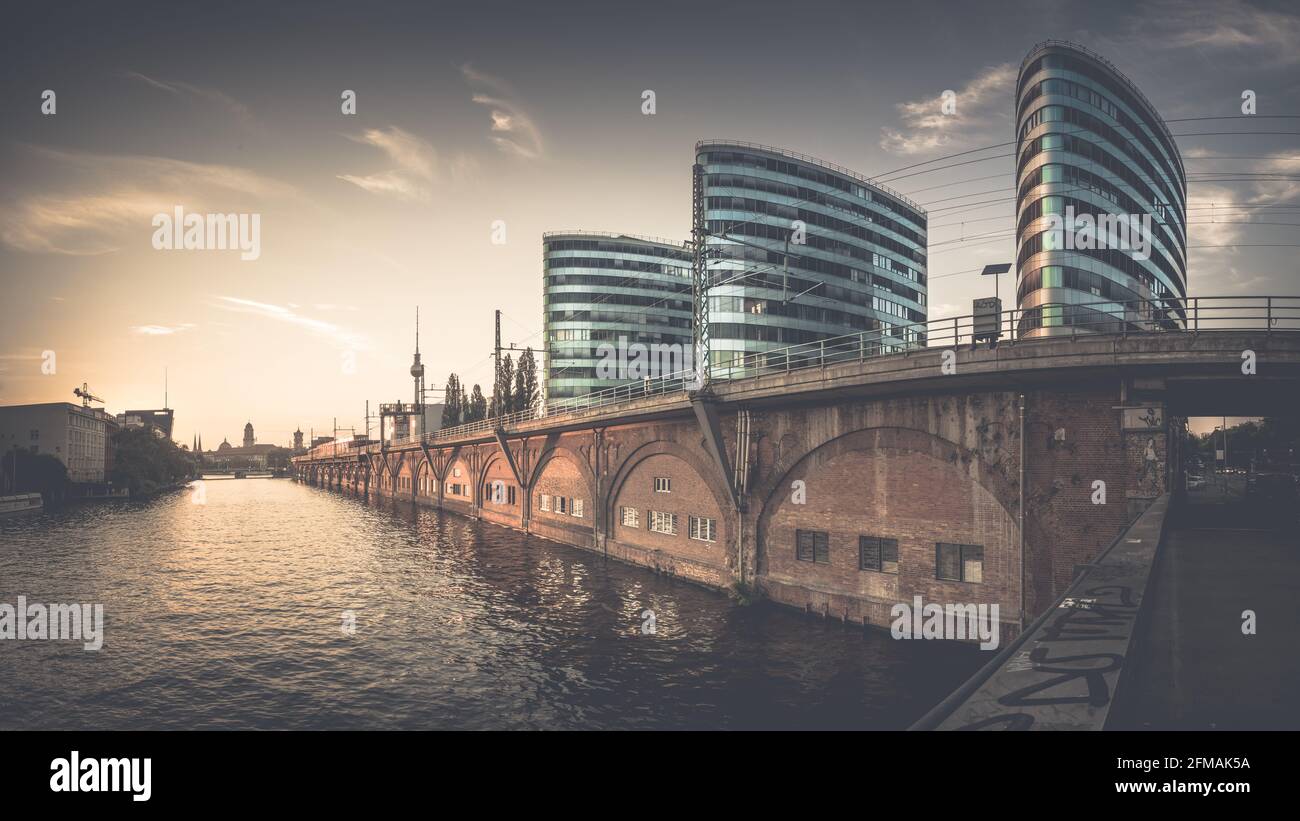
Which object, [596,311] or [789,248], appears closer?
[789,248]

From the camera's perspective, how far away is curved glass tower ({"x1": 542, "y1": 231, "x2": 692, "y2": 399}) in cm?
10975

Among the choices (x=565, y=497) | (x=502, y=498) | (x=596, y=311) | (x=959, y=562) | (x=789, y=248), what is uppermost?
(x=789, y=248)

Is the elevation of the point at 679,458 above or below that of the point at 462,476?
A: above

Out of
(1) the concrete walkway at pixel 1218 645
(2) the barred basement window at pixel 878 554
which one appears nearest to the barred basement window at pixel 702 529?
(2) the barred basement window at pixel 878 554

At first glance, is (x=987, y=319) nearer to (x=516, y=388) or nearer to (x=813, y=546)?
(x=813, y=546)

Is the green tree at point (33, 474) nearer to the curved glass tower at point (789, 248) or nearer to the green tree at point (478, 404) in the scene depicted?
the green tree at point (478, 404)

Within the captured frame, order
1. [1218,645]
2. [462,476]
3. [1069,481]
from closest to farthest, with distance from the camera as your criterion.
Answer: [1218,645] → [1069,481] → [462,476]

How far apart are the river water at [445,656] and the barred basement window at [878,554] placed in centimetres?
213

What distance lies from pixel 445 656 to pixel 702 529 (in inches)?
506

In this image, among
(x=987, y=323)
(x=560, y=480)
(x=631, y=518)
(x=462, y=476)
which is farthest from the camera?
(x=462, y=476)

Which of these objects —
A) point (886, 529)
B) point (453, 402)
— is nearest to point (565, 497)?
point (886, 529)

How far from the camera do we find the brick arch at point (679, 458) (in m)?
27.7

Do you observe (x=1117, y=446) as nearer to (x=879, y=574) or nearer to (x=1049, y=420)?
(x=1049, y=420)

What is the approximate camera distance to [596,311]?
109188 millimetres
